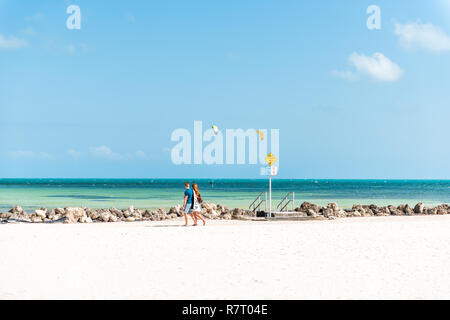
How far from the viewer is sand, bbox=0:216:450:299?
25.9 ft

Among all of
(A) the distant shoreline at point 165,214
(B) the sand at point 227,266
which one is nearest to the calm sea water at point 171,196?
(A) the distant shoreline at point 165,214

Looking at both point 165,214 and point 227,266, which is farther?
point 165,214

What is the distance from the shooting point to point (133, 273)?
9.26 m

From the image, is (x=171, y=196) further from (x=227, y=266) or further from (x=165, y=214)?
(x=227, y=266)

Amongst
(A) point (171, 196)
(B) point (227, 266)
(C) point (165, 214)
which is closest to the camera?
(B) point (227, 266)

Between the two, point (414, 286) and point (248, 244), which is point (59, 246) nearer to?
point (248, 244)

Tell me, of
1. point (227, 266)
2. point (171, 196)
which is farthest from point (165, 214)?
point (171, 196)

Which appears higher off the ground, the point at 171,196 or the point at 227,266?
the point at 227,266

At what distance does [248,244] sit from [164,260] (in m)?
2.98

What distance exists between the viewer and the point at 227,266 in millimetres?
9852
